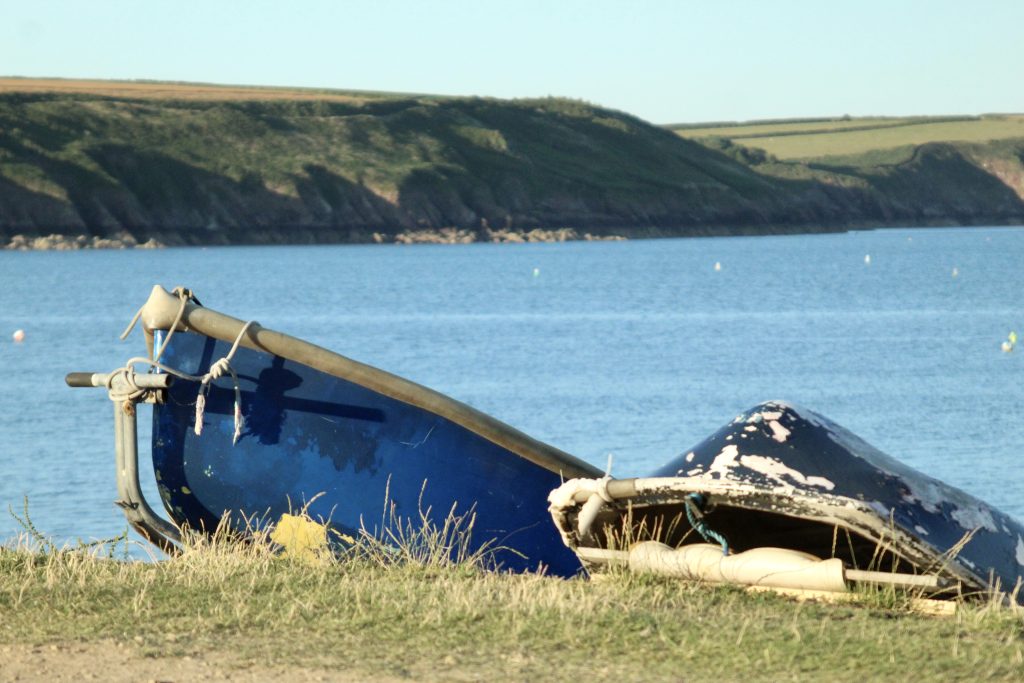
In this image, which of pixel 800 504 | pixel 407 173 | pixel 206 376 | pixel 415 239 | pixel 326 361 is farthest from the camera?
pixel 415 239

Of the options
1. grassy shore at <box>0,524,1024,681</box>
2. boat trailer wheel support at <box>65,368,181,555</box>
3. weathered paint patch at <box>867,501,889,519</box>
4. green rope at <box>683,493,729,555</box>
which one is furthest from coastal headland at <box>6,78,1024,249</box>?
weathered paint patch at <box>867,501,889,519</box>

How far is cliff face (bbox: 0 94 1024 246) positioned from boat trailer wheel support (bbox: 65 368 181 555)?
10815cm

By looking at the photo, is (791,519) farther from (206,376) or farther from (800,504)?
(206,376)

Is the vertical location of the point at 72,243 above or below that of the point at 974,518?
below

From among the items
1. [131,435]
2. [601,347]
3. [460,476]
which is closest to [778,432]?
[460,476]

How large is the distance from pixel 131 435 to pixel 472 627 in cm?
290

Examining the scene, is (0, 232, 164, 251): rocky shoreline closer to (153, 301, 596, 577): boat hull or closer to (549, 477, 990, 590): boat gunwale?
(153, 301, 596, 577): boat hull

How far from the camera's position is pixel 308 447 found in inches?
352

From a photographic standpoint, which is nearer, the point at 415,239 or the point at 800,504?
the point at 800,504

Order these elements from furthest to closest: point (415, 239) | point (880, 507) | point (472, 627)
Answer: point (415, 239) → point (880, 507) → point (472, 627)

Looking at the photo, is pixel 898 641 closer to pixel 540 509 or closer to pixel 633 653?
pixel 633 653

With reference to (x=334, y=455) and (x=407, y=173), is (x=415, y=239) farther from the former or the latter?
(x=334, y=455)

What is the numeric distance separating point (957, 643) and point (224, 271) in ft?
287

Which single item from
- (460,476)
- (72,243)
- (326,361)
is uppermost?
(326,361)
